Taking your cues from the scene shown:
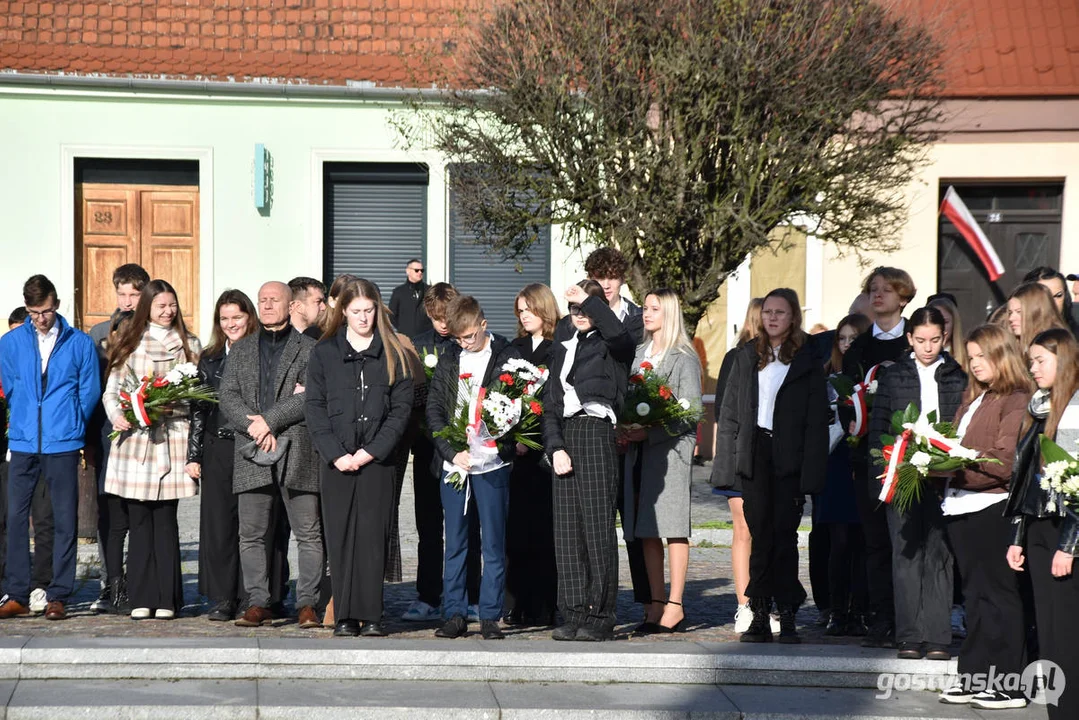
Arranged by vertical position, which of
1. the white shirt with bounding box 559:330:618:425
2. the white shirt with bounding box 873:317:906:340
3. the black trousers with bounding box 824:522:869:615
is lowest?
the black trousers with bounding box 824:522:869:615

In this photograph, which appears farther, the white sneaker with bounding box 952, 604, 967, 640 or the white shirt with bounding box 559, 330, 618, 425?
the white sneaker with bounding box 952, 604, 967, 640

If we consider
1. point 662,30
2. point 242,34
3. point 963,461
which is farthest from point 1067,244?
point 963,461

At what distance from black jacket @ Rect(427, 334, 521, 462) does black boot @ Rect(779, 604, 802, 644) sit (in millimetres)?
1824

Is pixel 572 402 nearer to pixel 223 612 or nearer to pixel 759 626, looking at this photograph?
pixel 759 626

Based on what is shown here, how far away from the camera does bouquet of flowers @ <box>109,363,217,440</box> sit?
29.1ft

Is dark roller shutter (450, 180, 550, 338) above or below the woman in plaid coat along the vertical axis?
above

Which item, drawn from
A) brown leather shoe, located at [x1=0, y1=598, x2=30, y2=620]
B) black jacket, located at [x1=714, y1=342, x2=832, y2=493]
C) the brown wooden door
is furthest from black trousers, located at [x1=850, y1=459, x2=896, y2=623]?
the brown wooden door

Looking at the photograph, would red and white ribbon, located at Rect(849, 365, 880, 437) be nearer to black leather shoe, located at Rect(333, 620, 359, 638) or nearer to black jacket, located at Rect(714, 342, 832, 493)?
black jacket, located at Rect(714, 342, 832, 493)

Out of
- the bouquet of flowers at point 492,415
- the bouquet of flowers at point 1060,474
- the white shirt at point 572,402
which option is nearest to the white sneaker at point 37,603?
the bouquet of flowers at point 492,415

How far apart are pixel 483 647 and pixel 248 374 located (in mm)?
2235

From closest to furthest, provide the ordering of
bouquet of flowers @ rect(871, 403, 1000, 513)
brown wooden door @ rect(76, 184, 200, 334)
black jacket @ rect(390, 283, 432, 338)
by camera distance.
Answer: bouquet of flowers @ rect(871, 403, 1000, 513), black jacket @ rect(390, 283, 432, 338), brown wooden door @ rect(76, 184, 200, 334)

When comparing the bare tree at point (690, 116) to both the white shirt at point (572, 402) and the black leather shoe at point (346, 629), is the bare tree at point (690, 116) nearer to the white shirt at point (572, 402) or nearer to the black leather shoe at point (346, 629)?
the white shirt at point (572, 402)

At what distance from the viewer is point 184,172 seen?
18781 mm

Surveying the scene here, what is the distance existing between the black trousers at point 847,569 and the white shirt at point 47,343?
195 inches
